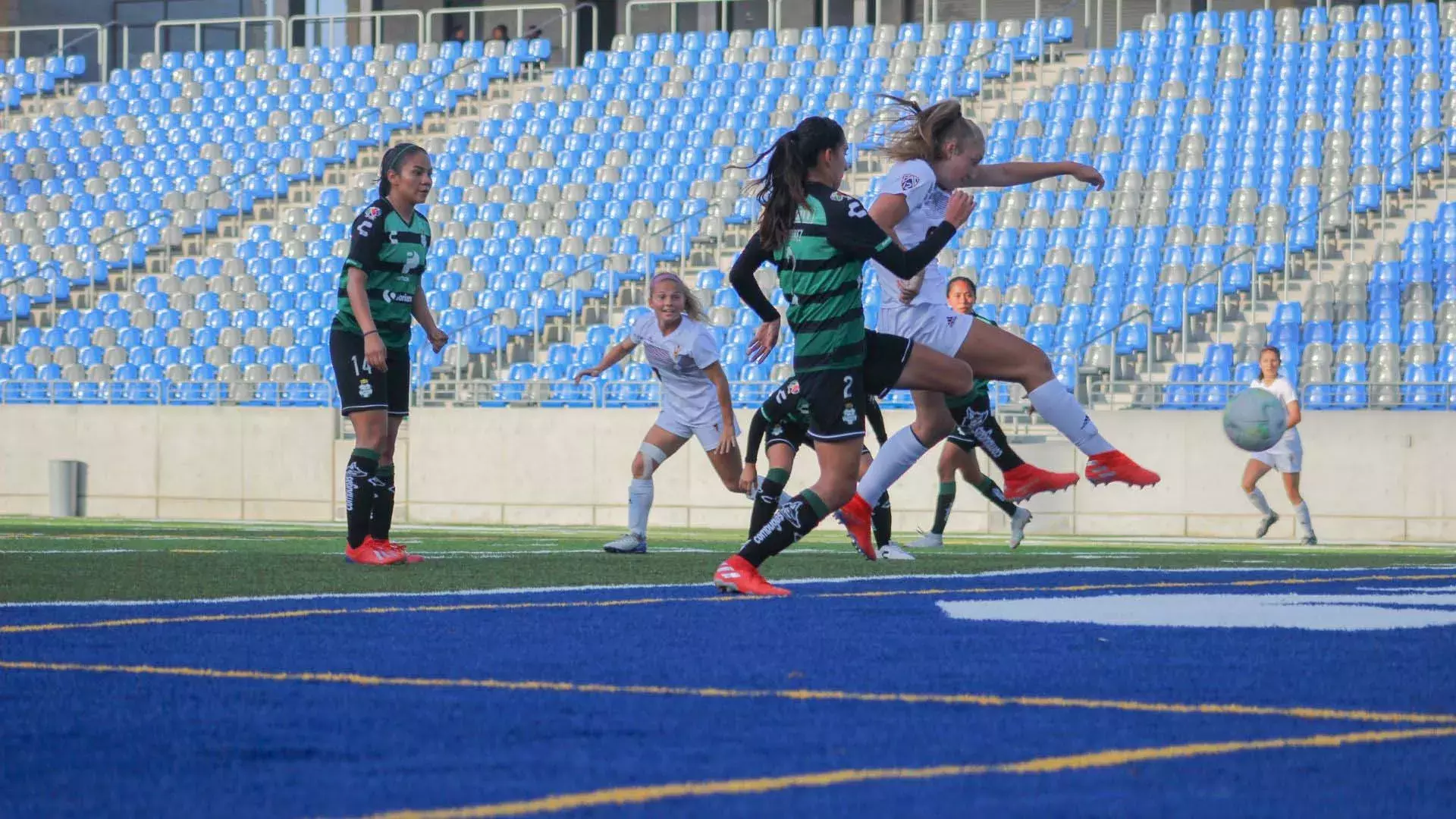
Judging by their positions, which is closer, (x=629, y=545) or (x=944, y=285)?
(x=944, y=285)

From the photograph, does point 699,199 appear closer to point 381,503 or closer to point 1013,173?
point 381,503

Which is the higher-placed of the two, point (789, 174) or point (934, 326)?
point (789, 174)

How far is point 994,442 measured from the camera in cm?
1130

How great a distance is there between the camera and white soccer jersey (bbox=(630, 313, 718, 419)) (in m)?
11.5

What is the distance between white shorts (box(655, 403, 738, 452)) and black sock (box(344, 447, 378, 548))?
274cm

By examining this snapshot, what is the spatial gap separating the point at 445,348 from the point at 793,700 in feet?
64.4

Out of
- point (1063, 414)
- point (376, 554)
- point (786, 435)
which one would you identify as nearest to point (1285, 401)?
point (786, 435)

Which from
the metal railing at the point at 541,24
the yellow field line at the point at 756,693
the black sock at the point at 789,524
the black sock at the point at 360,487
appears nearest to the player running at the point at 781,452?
the black sock at the point at 789,524

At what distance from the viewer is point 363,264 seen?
29.8 ft

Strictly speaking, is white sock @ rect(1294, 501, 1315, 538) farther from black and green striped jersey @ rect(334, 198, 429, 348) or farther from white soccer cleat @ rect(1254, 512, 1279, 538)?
black and green striped jersey @ rect(334, 198, 429, 348)

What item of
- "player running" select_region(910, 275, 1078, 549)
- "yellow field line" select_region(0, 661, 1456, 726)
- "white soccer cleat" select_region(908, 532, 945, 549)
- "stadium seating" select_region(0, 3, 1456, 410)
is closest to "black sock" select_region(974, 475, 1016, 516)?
"player running" select_region(910, 275, 1078, 549)

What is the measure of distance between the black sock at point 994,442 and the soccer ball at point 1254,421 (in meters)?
2.34

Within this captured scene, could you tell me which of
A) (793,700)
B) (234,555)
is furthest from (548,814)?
(234,555)

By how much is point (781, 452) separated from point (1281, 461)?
879cm
